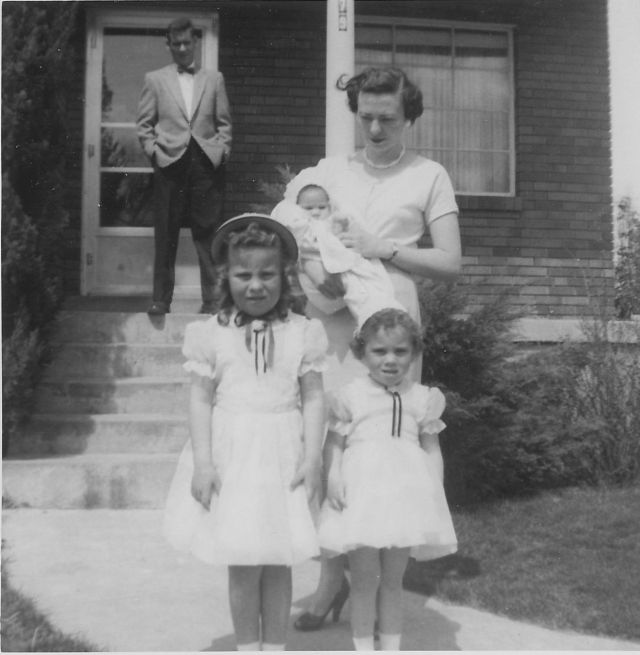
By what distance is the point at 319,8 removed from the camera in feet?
24.5

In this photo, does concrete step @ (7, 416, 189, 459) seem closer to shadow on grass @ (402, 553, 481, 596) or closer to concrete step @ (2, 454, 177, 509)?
concrete step @ (2, 454, 177, 509)

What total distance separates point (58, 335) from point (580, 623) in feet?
12.5

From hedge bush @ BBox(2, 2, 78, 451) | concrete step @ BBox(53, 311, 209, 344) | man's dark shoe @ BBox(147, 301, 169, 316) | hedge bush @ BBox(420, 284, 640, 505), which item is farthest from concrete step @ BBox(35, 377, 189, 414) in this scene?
hedge bush @ BBox(420, 284, 640, 505)

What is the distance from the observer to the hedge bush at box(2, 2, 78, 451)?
459cm

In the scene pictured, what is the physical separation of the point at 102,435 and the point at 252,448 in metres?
2.90

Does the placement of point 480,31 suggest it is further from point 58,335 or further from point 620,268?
point 58,335

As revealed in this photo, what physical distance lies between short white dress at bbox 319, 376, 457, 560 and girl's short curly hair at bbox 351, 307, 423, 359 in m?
0.14

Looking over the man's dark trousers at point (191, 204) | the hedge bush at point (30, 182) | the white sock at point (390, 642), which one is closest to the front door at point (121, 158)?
the man's dark trousers at point (191, 204)

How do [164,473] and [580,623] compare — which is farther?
[164,473]

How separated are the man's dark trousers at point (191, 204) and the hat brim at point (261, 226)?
11.1 feet

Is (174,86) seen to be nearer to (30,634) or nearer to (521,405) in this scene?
(521,405)

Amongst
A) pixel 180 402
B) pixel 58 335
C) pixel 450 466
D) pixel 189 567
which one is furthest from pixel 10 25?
pixel 450 466

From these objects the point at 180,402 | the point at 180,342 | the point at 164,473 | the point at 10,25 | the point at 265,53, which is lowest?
the point at 164,473

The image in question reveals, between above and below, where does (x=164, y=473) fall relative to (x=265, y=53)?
below
